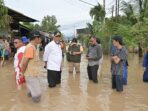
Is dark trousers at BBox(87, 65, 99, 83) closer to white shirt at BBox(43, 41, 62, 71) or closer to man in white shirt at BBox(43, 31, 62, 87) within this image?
man in white shirt at BBox(43, 31, 62, 87)

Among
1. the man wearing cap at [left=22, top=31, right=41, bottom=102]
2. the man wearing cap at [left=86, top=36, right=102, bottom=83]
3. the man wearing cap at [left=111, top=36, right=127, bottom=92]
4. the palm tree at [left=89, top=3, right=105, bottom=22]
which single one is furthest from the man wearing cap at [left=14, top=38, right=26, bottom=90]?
the palm tree at [left=89, top=3, right=105, bottom=22]

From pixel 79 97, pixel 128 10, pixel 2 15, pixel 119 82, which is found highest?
pixel 128 10

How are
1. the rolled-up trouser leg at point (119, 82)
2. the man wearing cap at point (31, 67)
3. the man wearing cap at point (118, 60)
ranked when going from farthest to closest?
the rolled-up trouser leg at point (119, 82), the man wearing cap at point (118, 60), the man wearing cap at point (31, 67)

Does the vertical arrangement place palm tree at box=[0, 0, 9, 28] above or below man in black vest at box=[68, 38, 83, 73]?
above

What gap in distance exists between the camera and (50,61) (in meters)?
11.3

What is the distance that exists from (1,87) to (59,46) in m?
2.27

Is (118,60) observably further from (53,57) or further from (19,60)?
(19,60)

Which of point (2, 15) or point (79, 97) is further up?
point (2, 15)

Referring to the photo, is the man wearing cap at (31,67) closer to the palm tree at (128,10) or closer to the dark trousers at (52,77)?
the dark trousers at (52,77)

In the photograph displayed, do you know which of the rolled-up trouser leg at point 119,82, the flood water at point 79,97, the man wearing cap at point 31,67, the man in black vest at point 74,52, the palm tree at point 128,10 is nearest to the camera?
the man wearing cap at point 31,67

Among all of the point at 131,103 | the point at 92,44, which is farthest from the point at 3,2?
the point at 131,103

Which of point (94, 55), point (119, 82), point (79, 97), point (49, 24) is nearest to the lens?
point (79, 97)

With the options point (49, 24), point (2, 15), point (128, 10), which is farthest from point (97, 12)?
point (49, 24)

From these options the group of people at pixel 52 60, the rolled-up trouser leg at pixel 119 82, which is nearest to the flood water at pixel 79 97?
the rolled-up trouser leg at pixel 119 82
